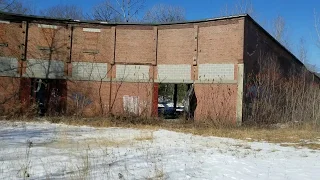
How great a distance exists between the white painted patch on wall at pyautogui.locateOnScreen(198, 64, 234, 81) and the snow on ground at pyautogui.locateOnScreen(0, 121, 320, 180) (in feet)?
28.8

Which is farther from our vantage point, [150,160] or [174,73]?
[174,73]

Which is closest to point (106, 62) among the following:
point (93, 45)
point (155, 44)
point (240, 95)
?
point (93, 45)

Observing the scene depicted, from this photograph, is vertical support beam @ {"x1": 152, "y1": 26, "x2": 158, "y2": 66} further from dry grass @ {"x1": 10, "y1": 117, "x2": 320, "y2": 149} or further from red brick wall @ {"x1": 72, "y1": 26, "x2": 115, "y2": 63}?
dry grass @ {"x1": 10, "y1": 117, "x2": 320, "y2": 149}

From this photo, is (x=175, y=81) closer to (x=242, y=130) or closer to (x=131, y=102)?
(x=131, y=102)

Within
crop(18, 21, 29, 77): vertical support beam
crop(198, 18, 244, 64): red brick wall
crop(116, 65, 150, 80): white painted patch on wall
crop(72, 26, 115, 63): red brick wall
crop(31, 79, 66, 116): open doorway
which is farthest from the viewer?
crop(72, 26, 115, 63): red brick wall

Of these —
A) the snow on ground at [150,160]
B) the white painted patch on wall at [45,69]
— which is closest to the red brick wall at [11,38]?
the white painted patch on wall at [45,69]

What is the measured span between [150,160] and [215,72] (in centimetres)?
1275

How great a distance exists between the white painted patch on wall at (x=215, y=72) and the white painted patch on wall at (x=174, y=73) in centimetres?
86

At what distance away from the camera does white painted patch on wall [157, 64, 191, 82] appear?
20.5 metres

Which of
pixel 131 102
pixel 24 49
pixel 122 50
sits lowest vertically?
pixel 131 102

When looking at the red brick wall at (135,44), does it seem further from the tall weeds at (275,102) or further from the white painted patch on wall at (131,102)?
the tall weeds at (275,102)

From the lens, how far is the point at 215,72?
19547 millimetres

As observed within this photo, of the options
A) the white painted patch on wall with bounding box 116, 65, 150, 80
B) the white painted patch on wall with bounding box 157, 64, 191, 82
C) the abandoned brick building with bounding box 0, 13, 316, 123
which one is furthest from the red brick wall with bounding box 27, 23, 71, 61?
the white painted patch on wall with bounding box 157, 64, 191, 82

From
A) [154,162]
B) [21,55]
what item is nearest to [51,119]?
[21,55]
